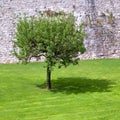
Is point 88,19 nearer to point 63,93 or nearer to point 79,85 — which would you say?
point 79,85

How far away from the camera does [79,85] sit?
2492cm

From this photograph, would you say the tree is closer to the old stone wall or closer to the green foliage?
the green foliage

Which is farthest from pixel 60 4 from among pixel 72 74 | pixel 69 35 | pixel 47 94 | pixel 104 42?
pixel 47 94

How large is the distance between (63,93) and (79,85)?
226 cm

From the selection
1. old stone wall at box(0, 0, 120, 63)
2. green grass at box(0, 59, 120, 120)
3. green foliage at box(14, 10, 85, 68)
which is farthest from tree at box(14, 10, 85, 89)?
old stone wall at box(0, 0, 120, 63)

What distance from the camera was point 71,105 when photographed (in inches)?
801

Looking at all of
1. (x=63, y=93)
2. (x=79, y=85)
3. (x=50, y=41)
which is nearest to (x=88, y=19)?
(x=79, y=85)

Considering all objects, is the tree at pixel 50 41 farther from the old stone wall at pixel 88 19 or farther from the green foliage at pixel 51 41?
the old stone wall at pixel 88 19

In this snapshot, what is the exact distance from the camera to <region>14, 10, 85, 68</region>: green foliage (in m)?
23.3

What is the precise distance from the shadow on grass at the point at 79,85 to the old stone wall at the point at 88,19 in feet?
25.4

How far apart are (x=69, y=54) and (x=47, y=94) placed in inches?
108

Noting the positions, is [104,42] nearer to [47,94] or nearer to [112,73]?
[112,73]

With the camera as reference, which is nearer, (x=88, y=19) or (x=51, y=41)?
(x=51, y=41)

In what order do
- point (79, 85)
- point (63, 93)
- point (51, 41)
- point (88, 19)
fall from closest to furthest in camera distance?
1. point (63, 93)
2. point (51, 41)
3. point (79, 85)
4. point (88, 19)
